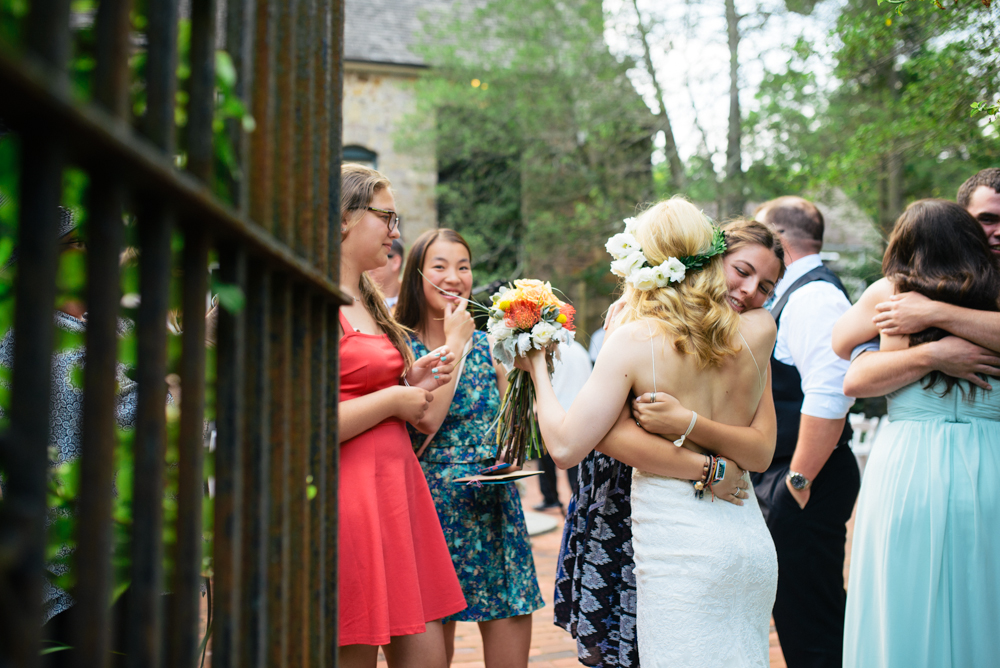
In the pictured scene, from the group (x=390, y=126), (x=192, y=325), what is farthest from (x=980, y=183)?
(x=390, y=126)

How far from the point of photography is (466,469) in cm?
320

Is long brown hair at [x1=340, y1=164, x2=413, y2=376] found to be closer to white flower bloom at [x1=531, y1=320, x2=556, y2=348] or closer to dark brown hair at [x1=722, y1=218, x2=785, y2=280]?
white flower bloom at [x1=531, y1=320, x2=556, y2=348]

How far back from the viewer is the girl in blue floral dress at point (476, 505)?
314 centimetres

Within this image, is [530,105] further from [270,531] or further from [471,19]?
[270,531]

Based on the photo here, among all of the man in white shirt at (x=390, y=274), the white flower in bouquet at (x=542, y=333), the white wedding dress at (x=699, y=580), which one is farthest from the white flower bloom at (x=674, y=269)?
the man in white shirt at (x=390, y=274)

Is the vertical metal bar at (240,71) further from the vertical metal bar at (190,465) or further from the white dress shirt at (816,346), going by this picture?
the white dress shirt at (816,346)

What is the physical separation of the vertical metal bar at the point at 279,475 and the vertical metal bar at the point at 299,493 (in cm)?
5

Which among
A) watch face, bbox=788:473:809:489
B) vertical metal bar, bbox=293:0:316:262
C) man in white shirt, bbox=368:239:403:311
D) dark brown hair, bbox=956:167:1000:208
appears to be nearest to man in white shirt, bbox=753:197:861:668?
watch face, bbox=788:473:809:489

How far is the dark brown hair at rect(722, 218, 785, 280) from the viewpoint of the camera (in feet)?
10.1

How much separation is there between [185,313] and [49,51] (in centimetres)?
36

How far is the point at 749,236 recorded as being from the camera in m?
3.09

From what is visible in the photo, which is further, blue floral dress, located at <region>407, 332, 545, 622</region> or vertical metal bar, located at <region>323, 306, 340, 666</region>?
blue floral dress, located at <region>407, 332, 545, 622</region>

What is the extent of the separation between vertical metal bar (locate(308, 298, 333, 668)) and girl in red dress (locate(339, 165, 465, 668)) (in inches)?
40.1

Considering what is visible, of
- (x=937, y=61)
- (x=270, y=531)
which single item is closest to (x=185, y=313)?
(x=270, y=531)
